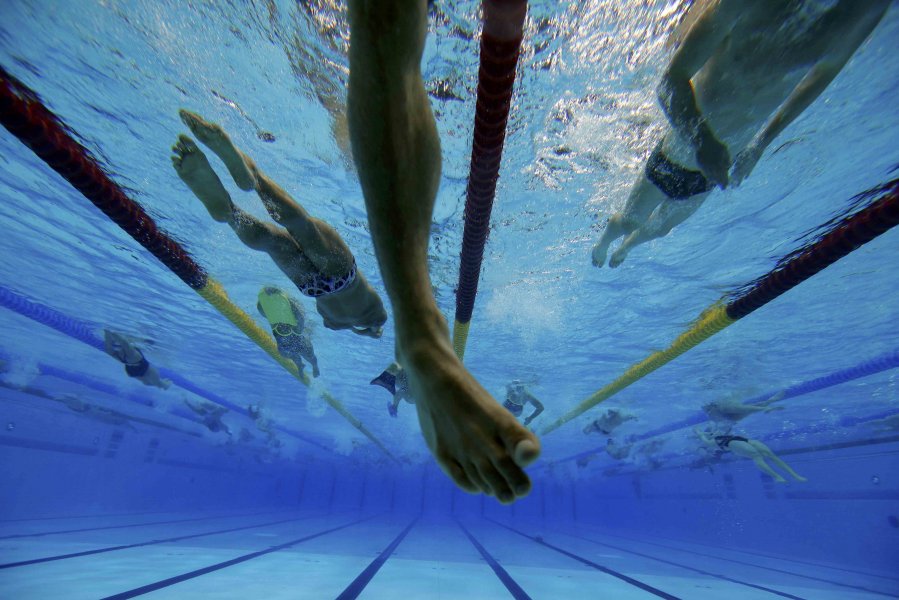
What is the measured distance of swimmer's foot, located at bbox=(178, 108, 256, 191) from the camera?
3.52 metres

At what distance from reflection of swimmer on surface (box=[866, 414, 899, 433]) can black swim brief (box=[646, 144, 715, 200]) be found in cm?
1924

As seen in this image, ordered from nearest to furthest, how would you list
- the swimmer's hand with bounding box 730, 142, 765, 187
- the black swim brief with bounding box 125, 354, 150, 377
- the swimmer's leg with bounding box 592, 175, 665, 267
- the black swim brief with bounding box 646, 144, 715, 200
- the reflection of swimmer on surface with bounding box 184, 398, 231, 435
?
1. the black swim brief with bounding box 646, 144, 715, 200
2. the swimmer's hand with bounding box 730, 142, 765, 187
3. the swimmer's leg with bounding box 592, 175, 665, 267
4. the black swim brief with bounding box 125, 354, 150, 377
5. the reflection of swimmer on surface with bounding box 184, 398, 231, 435

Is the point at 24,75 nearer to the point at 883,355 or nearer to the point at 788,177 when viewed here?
the point at 788,177

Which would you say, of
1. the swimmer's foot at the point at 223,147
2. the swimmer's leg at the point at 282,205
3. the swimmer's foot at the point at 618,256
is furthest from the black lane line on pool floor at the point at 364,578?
the swimmer's foot at the point at 618,256

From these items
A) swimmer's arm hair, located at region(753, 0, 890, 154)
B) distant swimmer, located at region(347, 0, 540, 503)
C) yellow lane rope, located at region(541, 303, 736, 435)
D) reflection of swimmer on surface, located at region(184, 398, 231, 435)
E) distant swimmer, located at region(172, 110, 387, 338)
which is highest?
reflection of swimmer on surface, located at region(184, 398, 231, 435)

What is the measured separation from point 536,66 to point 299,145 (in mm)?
3685

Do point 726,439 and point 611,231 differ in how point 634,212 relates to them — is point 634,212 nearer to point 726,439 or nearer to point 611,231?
point 611,231

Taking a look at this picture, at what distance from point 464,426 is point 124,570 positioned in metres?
8.47

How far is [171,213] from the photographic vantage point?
26.0 ft

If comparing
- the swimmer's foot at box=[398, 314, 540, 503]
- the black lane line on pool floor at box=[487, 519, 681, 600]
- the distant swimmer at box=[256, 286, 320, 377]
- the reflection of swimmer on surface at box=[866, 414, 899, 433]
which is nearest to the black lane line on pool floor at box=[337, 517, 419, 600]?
the distant swimmer at box=[256, 286, 320, 377]

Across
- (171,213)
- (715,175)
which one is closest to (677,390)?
(715,175)

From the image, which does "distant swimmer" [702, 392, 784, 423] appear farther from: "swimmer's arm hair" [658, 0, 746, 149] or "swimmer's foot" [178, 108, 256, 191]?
"swimmer's foot" [178, 108, 256, 191]

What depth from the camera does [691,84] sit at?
3.99 meters

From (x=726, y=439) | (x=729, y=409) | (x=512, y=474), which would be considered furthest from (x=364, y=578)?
(x=729, y=409)
